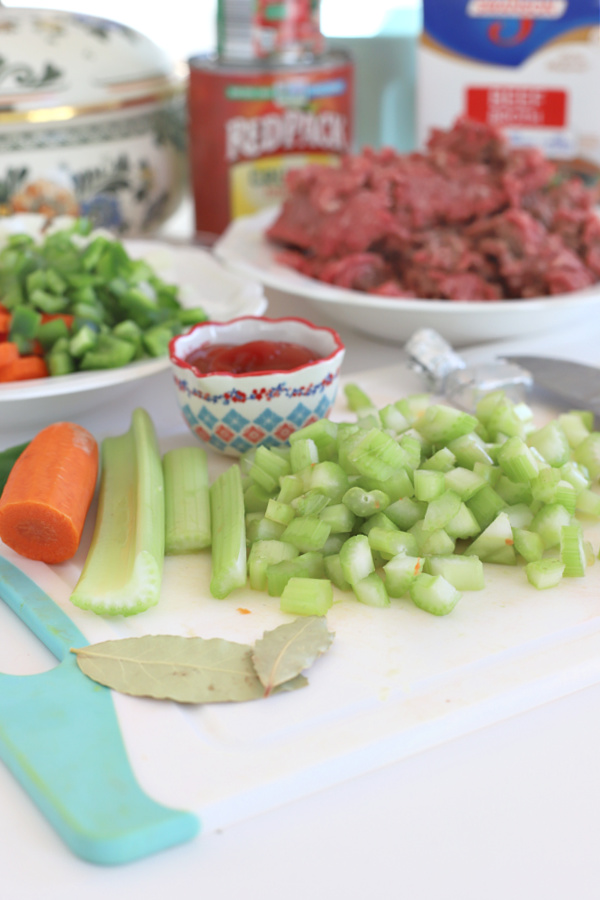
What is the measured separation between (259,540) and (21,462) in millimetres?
299

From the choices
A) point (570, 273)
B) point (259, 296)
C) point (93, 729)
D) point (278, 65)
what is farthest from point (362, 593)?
point (278, 65)

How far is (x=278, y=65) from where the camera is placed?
205 cm

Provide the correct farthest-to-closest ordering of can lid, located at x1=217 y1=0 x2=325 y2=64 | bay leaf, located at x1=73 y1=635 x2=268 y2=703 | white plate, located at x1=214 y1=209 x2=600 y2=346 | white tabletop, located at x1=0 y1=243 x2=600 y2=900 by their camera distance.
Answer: can lid, located at x1=217 y1=0 x2=325 y2=64, white plate, located at x1=214 y1=209 x2=600 y2=346, bay leaf, located at x1=73 y1=635 x2=268 y2=703, white tabletop, located at x1=0 y1=243 x2=600 y2=900

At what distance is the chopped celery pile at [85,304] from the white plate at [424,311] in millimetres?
244

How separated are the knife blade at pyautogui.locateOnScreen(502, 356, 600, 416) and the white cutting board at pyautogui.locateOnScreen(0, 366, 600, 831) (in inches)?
15.9

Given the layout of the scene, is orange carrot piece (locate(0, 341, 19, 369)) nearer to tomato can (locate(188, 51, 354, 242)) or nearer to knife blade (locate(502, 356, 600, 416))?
knife blade (locate(502, 356, 600, 416))

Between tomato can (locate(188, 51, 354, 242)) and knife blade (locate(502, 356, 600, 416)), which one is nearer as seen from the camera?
knife blade (locate(502, 356, 600, 416))

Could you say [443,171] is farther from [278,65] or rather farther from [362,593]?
[362,593]

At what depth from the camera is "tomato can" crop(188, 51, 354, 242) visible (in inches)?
80.9

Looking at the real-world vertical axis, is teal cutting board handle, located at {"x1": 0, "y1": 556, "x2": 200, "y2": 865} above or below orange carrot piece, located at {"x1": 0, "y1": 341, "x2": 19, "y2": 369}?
below

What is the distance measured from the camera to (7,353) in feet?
4.32

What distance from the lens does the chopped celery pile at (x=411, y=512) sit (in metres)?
0.96

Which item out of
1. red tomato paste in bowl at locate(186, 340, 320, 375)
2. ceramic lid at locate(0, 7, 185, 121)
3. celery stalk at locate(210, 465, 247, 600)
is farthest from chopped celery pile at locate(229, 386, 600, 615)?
ceramic lid at locate(0, 7, 185, 121)

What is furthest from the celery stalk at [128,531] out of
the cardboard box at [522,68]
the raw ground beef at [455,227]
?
the cardboard box at [522,68]
